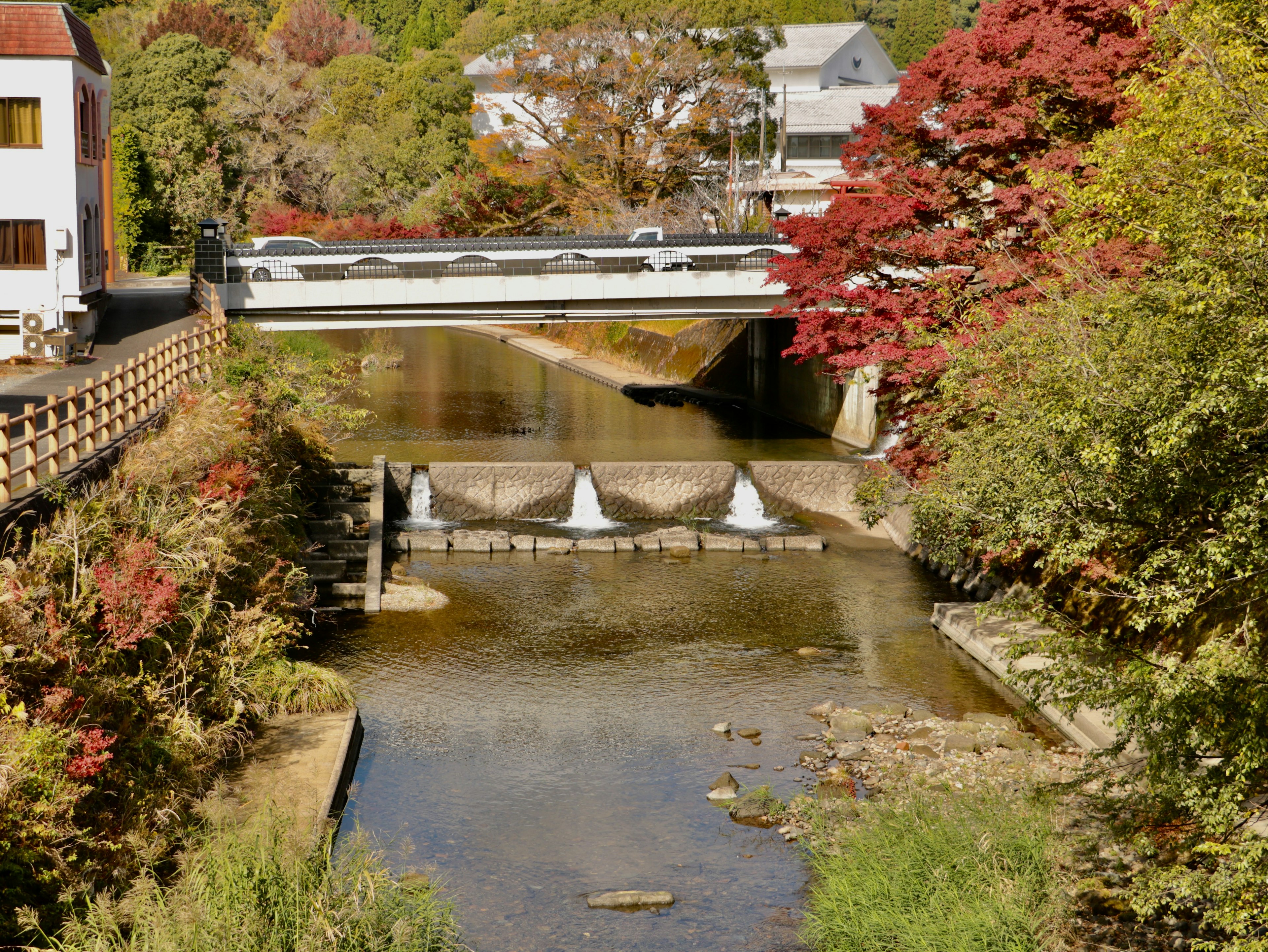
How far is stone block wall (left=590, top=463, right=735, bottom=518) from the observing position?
93.1 feet

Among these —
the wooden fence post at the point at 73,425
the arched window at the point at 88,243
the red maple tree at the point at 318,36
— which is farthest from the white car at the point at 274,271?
the red maple tree at the point at 318,36

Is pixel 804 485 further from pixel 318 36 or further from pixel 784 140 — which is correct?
pixel 318 36

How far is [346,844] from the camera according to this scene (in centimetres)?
1131

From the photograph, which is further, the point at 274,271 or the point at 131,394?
the point at 274,271

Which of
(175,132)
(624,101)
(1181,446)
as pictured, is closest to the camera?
(1181,446)

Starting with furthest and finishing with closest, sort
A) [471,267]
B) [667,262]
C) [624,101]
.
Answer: [624,101] → [667,262] → [471,267]

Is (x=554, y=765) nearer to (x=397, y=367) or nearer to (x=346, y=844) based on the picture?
(x=346, y=844)

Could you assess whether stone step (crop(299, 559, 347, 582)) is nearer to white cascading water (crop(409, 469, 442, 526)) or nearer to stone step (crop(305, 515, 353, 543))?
stone step (crop(305, 515, 353, 543))

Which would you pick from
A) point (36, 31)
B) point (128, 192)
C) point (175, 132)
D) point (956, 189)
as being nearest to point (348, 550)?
point (956, 189)

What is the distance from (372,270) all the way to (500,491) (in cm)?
635

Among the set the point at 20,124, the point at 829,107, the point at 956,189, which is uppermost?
the point at 829,107

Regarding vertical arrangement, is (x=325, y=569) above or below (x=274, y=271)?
below

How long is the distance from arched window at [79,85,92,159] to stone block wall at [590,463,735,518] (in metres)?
15.4

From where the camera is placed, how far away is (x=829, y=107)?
66.3 metres
